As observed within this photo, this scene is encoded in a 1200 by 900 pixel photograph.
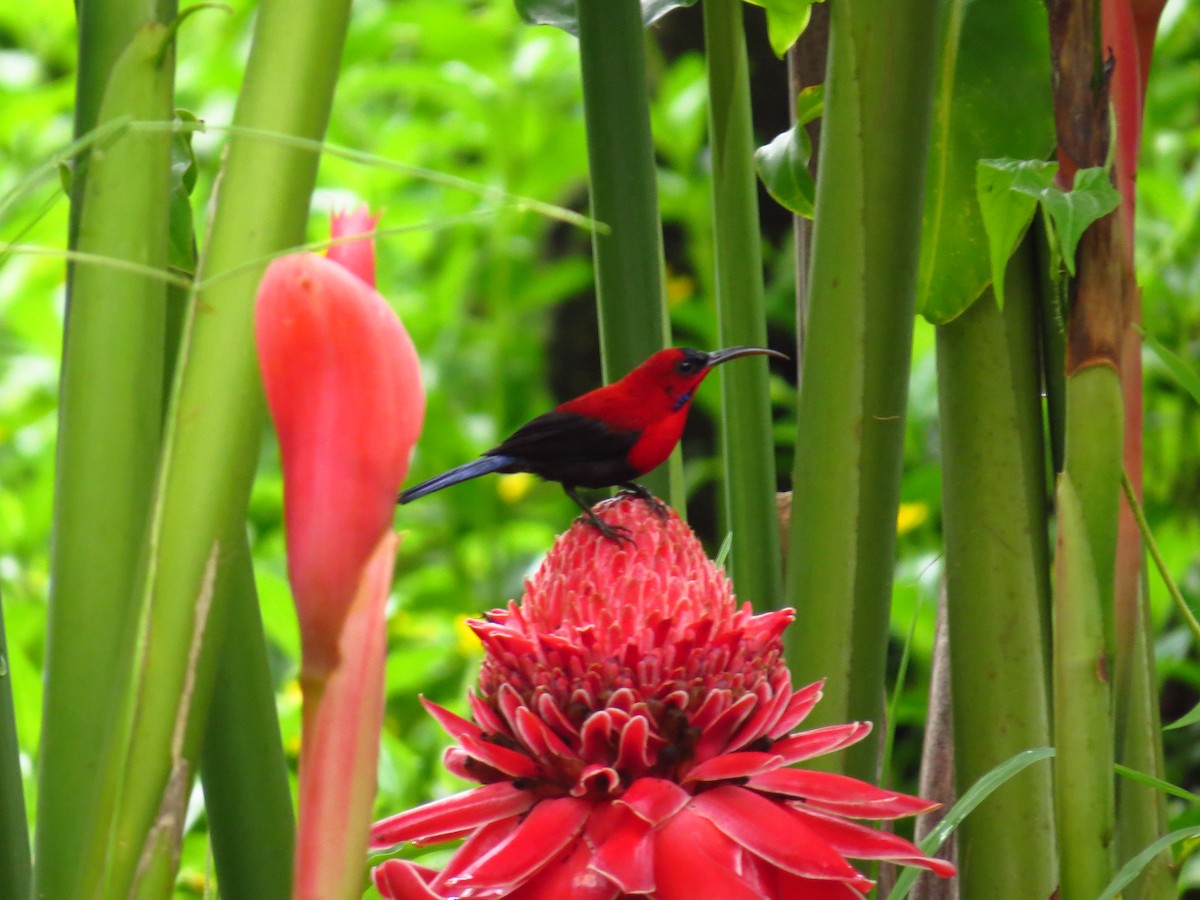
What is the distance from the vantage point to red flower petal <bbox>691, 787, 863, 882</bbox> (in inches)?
9.0

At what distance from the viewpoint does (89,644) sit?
209 mm

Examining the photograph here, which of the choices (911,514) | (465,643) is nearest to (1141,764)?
(911,514)

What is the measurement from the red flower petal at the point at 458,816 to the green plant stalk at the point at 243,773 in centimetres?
2

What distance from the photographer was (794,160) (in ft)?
1.28

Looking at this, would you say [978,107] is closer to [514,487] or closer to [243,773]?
[243,773]

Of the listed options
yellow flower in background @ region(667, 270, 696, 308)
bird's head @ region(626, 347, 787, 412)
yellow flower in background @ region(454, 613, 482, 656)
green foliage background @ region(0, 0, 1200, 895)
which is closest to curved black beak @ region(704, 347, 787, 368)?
bird's head @ region(626, 347, 787, 412)

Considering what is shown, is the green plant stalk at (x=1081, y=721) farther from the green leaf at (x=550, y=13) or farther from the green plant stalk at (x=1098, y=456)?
the green leaf at (x=550, y=13)

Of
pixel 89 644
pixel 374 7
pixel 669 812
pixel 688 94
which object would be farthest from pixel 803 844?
pixel 374 7

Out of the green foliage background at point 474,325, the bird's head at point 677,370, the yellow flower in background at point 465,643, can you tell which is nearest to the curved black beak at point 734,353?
the bird's head at point 677,370

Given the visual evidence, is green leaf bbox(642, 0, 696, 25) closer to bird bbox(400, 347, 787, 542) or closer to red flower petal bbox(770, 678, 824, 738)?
bird bbox(400, 347, 787, 542)

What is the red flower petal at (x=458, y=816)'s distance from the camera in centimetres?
27

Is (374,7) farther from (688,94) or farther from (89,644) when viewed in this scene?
(89,644)

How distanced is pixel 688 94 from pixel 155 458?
0.94m

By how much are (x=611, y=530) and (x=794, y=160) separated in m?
0.15
